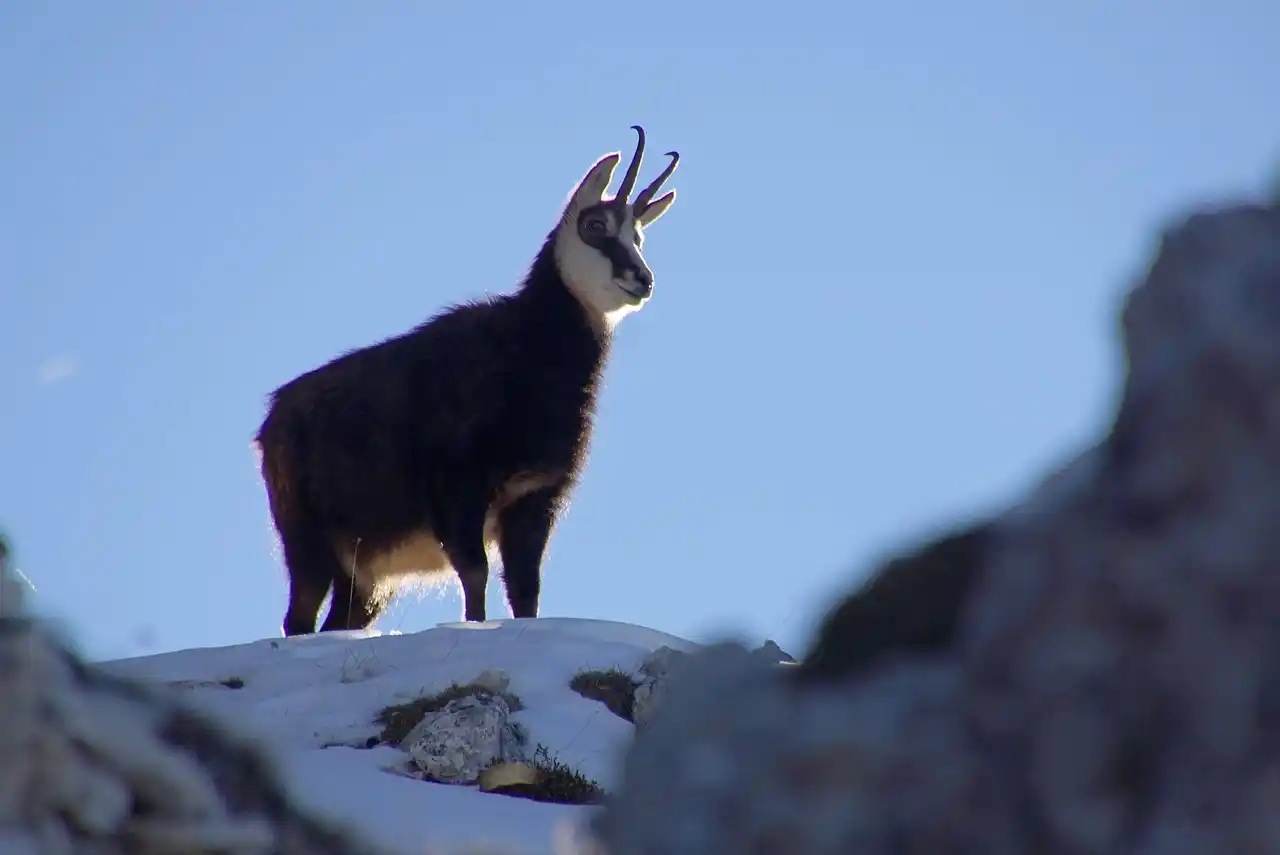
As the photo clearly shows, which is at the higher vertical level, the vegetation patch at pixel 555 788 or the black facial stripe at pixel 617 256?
the black facial stripe at pixel 617 256

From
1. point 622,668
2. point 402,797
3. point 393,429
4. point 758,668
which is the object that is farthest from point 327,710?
point 758,668

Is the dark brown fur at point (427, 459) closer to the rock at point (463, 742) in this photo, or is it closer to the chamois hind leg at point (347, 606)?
the chamois hind leg at point (347, 606)

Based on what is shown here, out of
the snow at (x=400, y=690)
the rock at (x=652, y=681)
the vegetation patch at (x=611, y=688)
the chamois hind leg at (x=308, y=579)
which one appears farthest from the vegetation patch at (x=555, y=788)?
the chamois hind leg at (x=308, y=579)

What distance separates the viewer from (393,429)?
10.6m

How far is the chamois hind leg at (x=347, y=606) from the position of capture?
10859 millimetres

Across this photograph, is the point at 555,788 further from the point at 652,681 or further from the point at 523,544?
the point at 523,544

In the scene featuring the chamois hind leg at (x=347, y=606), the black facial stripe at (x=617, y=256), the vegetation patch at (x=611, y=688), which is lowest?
the vegetation patch at (x=611, y=688)

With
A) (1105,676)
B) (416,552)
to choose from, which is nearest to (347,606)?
(416,552)

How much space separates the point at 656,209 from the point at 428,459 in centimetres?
295

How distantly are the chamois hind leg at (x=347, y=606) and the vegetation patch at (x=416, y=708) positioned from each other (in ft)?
13.2

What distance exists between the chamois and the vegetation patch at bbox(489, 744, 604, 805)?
4.43 meters

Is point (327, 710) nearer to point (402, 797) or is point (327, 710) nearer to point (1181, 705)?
point (402, 797)

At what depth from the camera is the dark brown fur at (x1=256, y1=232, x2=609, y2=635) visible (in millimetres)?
10461

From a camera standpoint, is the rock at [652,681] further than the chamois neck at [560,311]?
No
